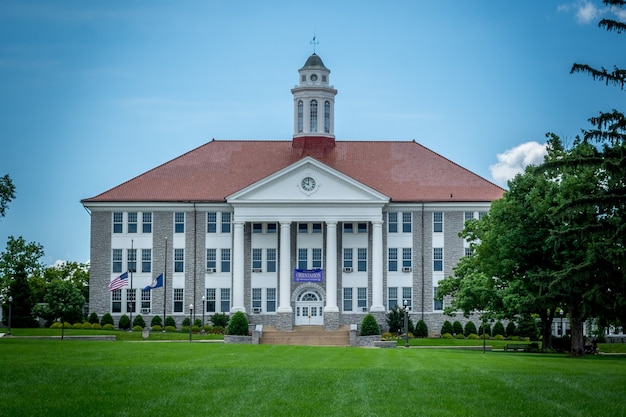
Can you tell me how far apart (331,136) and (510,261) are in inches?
1351

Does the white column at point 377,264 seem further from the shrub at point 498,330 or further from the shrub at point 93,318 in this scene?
the shrub at point 93,318

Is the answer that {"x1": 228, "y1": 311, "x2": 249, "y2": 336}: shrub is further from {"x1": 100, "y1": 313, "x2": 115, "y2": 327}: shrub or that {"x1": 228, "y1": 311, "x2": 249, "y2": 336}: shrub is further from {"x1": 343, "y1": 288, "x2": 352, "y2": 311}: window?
{"x1": 100, "y1": 313, "x2": 115, "y2": 327}: shrub

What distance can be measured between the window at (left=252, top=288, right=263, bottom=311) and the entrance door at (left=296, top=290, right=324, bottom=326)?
9.19ft

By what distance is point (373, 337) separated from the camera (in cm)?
7075

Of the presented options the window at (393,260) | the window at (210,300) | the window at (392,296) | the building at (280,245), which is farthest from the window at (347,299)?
the window at (210,300)

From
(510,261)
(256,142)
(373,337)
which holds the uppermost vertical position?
(256,142)

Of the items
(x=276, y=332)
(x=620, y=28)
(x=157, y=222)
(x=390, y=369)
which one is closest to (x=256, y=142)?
(x=157, y=222)

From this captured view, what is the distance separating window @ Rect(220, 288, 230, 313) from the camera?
81.2 meters

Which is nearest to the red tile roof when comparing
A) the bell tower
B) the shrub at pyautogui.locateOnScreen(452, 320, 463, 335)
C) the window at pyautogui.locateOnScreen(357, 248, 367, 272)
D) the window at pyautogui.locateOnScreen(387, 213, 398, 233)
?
the bell tower

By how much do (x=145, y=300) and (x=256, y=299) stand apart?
27.1 feet

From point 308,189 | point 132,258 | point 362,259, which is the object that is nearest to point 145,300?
point 132,258

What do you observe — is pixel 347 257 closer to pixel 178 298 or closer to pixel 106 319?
pixel 178 298

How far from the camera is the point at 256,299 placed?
80688 mm

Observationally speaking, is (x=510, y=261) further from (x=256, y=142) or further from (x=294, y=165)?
(x=256, y=142)
